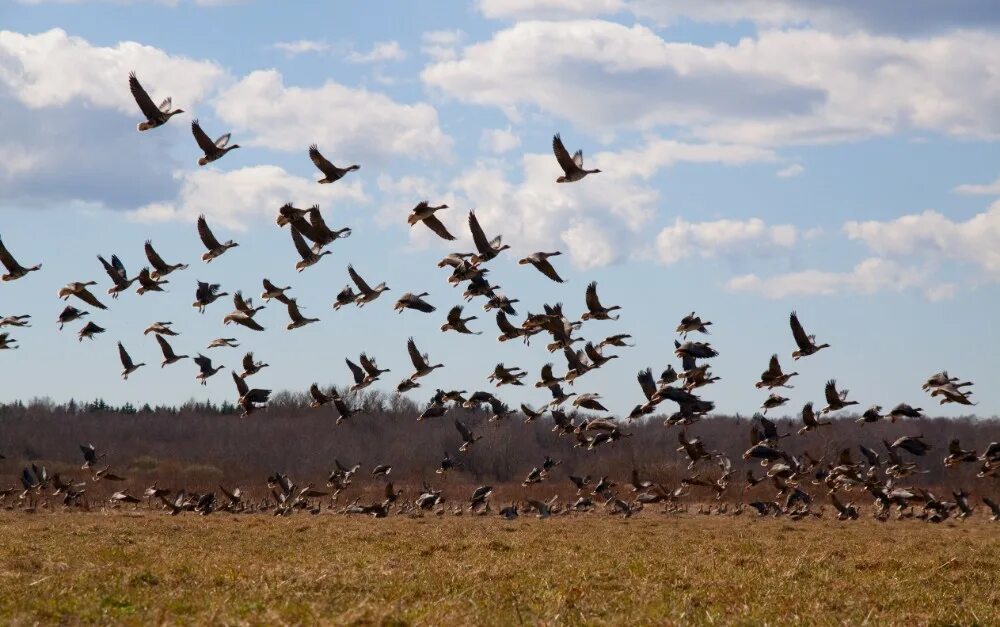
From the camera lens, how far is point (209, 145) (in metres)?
21.0

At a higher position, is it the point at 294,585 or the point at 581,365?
the point at 581,365

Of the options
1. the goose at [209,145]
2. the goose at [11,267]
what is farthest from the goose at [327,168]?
the goose at [11,267]

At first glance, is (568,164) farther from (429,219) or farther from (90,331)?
(90,331)

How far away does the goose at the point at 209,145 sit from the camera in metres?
20.9

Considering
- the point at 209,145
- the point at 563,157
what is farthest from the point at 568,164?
the point at 209,145

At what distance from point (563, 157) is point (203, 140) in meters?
5.86

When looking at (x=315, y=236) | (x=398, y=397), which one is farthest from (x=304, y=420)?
(x=315, y=236)

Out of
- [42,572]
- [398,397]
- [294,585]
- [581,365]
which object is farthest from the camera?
[398,397]

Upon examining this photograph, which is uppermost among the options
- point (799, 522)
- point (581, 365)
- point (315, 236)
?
point (315, 236)

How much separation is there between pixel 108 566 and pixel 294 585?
347 centimetres

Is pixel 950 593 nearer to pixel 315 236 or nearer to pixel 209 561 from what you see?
pixel 209 561

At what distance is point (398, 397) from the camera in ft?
331

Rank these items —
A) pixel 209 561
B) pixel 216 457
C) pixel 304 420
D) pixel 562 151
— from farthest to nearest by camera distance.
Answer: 1. pixel 304 420
2. pixel 216 457
3. pixel 562 151
4. pixel 209 561

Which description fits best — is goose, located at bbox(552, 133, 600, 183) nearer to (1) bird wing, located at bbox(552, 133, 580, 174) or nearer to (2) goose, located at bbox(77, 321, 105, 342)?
(1) bird wing, located at bbox(552, 133, 580, 174)
